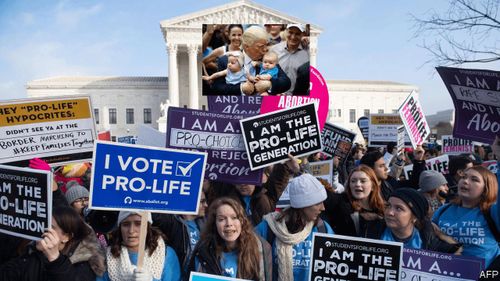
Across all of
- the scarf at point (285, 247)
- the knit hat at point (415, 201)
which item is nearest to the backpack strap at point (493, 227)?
the knit hat at point (415, 201)

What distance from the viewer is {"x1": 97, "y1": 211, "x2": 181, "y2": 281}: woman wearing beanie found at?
111 inches

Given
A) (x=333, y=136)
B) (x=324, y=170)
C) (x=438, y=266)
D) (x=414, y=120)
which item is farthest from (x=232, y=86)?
(x=438, y=266)

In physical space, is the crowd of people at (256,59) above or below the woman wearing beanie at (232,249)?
above

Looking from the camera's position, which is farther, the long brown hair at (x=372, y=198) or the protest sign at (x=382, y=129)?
the protest sign at (x=382, y=129)

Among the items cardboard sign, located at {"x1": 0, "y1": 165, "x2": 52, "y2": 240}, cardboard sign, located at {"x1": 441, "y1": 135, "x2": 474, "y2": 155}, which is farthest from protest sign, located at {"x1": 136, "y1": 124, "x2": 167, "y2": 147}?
cardboard sign, located at {"x1": 441, "y1": 135, "x2": 474, "y2": 155}

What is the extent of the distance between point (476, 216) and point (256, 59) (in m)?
5.30

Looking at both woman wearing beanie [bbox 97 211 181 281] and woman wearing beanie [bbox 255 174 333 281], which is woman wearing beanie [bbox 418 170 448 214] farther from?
woman wearing beanie [bbox 97 211 181 281]

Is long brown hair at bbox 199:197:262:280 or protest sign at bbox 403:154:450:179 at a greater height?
protest sign at bbox 403:154:450:179

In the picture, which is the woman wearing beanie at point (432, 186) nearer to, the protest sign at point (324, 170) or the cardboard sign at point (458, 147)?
the protest sign at point (324, 170)

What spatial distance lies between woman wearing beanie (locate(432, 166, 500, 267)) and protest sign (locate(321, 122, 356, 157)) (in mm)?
3718

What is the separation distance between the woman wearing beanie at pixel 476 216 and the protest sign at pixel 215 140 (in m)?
1.63

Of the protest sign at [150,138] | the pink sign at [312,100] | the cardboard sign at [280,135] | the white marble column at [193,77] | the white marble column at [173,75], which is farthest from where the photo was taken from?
the white marble column at [193,77]

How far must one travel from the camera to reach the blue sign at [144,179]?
9.22 ft

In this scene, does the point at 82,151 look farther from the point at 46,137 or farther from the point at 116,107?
the point at 116,107
